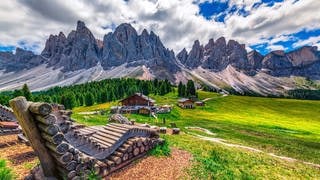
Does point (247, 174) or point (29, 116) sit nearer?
point (29, 116)

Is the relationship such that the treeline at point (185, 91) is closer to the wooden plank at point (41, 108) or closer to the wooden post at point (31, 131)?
the wooden post at point (31, 131)

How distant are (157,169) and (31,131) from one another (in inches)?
298

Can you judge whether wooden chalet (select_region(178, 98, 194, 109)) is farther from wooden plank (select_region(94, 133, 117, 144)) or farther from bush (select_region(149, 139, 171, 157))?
wooden plank (select_region(94, 133, 117, 144))

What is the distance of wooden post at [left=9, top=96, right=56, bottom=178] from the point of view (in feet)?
28.2

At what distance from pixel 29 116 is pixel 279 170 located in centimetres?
1853

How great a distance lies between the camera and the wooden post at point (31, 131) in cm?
860

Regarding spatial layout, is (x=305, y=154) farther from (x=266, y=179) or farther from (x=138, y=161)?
(x=138, y=161)

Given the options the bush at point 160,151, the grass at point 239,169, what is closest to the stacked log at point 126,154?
the bush at point 160,151

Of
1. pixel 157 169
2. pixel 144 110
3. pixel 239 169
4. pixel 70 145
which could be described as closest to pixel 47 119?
pixel 70 145

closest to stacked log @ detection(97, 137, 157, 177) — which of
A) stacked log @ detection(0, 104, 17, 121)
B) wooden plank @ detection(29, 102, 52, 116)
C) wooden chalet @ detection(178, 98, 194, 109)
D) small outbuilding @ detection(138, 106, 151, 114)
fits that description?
wooden plank @ detection(29, 102, 52, 116)

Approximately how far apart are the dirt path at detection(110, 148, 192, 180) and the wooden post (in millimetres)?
3385

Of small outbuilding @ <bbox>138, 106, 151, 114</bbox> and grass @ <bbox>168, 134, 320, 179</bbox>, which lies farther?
small outbuilding @ <bbox>138, 106, 151, 114</bbox>

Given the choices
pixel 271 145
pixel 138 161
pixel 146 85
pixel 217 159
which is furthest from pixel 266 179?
pixel 146 85

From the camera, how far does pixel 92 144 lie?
1245 centimetres
